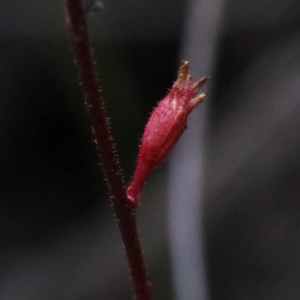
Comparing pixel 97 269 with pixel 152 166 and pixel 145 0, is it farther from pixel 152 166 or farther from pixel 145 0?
pixel 152 166

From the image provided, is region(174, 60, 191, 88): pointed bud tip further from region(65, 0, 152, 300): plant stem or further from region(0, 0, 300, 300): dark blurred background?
region(0, 0, 300, 300): dark blurred background

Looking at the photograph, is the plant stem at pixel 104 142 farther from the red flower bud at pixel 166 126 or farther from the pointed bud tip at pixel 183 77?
the pointed bud tip at pixel 183 77

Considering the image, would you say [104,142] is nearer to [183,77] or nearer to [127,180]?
[183,77]

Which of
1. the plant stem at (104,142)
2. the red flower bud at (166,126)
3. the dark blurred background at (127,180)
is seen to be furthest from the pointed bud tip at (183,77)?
the dark blurred background at (127,180)

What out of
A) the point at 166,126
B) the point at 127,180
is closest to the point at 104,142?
the point at 166,126

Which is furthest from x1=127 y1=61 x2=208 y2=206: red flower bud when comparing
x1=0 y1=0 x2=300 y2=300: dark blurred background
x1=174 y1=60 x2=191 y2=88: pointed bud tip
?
x1=0 y1=0 x2=300 y2=300: dark blurred background

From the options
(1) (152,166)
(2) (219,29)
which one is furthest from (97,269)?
(1) (152,166)
